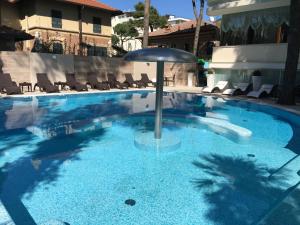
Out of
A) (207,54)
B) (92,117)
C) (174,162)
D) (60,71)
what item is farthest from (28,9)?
(174,162)

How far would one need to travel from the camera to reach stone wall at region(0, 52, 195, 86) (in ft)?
56.0

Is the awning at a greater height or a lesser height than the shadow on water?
greater

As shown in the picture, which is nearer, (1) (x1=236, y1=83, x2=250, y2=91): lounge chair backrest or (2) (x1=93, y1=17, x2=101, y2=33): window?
(1) (x1=236, y1=83, x2=250, y2=91): lounge chair backrest

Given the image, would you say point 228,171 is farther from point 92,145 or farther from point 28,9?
point 28,9

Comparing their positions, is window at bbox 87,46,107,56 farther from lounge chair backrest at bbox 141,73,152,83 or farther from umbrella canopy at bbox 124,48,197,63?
umbrella canopy at bbox 124,48,197,63

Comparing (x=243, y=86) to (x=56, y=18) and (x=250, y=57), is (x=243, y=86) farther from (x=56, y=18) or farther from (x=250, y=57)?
(x=56, y=18)

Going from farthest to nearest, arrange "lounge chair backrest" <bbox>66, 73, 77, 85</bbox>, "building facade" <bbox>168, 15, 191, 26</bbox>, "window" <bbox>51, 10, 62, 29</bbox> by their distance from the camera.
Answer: "building facade" <bbox>168, 15, 191, 26</bbox>, "window" <bbox>51, 10, 62, 29</bbox>, "lounge chair backrest" <bbox>66, 73, 77, 85</bbox>

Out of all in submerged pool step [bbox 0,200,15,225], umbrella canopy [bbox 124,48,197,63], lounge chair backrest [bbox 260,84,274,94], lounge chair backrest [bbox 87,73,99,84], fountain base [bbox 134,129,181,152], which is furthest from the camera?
lounge chair backrest [bbox 87,73,99,84]

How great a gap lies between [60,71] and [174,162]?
1469 cm

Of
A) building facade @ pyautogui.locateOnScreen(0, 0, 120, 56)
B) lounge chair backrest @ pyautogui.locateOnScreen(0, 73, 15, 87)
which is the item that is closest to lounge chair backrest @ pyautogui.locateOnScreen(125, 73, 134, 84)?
lounge chair backrest @ pyautogui.locateOnScreen(0, 73, 15, 87)

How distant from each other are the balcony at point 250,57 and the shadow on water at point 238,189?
38.7 feet

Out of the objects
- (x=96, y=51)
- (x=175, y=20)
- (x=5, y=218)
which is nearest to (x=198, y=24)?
(x=96, y=51)

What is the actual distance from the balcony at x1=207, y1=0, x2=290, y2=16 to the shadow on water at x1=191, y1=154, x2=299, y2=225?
12694 mm

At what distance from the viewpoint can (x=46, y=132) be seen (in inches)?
358
